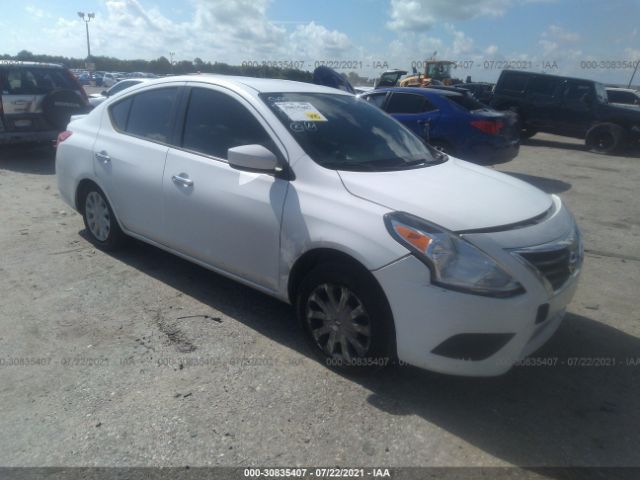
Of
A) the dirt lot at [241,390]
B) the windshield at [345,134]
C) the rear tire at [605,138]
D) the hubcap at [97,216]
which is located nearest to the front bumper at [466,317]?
the dirt lot at [241,390]

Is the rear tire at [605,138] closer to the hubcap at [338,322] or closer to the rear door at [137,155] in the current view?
the rear door at [137,155]

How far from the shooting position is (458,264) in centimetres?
252

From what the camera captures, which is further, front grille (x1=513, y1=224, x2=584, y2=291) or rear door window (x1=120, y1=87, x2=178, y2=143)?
rear door window (x1=120, y1=87, x2=178, y2=143)

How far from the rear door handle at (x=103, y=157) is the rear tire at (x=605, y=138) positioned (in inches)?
528

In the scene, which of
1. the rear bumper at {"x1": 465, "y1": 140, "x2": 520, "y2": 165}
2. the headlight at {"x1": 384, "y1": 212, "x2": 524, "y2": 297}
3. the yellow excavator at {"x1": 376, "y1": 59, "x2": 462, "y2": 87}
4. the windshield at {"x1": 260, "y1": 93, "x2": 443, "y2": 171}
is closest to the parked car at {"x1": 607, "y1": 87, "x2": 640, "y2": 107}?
the yellow excavator at {"x1": 376, "y1": 59, "x2": 462, "y2": 87}

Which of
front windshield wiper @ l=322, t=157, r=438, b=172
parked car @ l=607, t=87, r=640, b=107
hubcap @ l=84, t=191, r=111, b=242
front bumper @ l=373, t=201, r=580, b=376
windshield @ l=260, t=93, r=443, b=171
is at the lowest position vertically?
hubcap @ l=84, t=191, r=111, b=242

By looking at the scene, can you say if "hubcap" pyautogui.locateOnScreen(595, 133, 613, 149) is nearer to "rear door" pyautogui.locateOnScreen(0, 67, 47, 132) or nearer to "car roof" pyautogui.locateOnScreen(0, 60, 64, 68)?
"car roof" pyautogui.locateOnScreen(0, 60, 64, 68)

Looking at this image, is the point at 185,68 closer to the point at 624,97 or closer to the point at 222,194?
the point at 624,97

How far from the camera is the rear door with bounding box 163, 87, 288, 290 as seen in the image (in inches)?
128

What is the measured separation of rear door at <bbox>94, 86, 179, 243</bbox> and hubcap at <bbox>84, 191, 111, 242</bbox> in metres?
0.26

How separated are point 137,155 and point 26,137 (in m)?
6.03

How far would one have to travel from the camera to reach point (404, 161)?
3.56 metres

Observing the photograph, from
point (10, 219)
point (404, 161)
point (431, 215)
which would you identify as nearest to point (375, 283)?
point (431, 215)

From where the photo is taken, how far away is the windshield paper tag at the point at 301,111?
3438 mm
